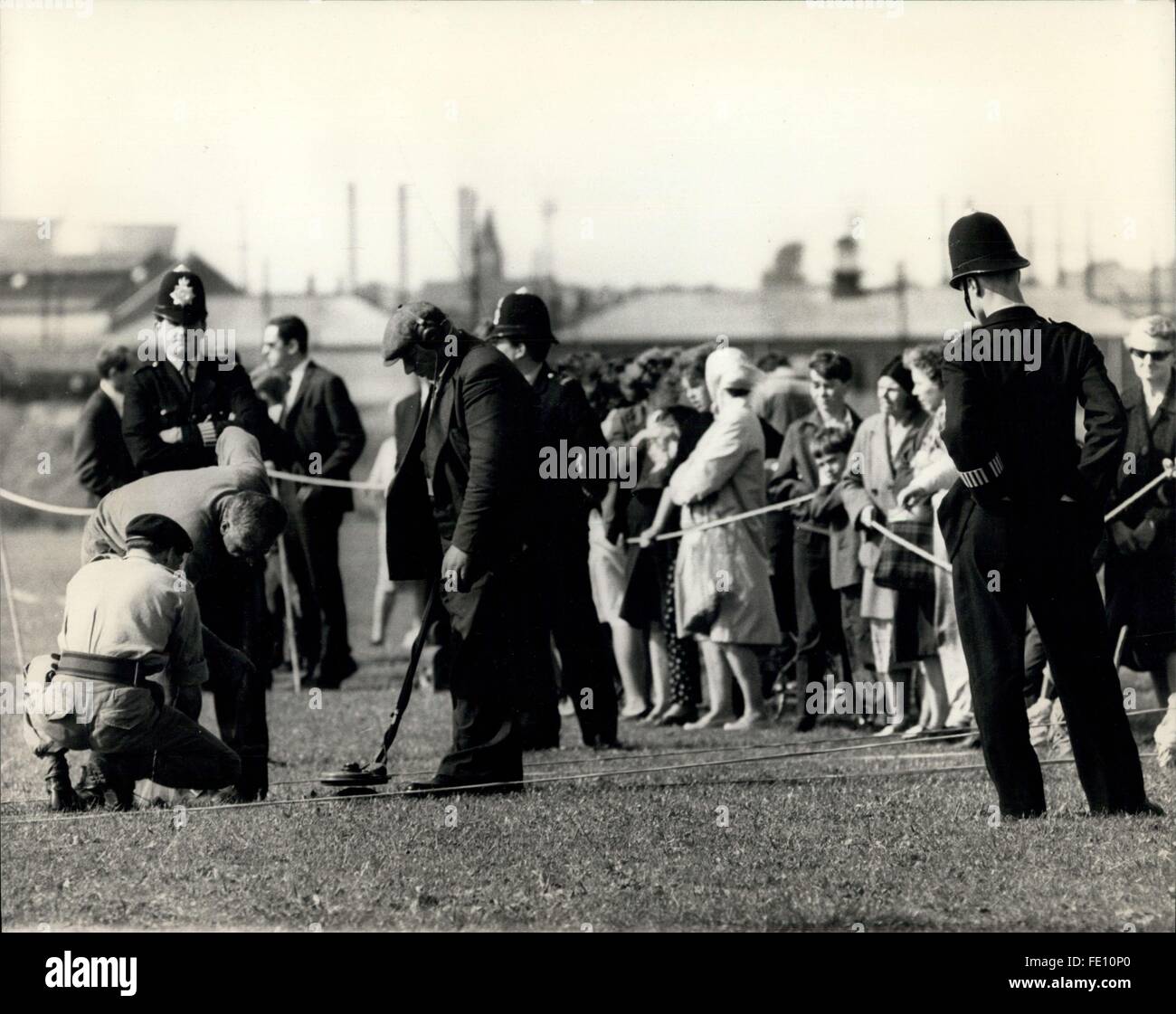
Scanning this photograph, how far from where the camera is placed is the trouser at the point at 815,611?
12.2 m

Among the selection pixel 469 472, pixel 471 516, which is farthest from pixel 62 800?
pixel 469 472

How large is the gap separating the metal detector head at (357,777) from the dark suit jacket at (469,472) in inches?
33.4

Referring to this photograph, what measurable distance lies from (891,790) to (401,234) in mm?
22484

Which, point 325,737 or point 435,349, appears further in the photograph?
point 325,737

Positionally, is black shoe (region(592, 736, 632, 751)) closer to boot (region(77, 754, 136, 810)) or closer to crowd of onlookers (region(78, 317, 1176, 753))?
crowd of onlookers (region(78, 317, 1176, 753))

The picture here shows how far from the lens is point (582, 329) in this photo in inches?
2474

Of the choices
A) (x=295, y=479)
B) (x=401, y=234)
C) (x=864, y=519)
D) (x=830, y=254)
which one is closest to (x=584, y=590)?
(x=864, y=519)

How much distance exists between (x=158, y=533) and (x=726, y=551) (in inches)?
178

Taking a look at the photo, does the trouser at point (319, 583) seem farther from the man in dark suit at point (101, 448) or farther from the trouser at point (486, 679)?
the trouser at point (486, 679)

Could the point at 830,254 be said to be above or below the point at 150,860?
above

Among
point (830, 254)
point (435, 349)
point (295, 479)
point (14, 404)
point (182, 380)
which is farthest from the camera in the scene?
point (830, 254)

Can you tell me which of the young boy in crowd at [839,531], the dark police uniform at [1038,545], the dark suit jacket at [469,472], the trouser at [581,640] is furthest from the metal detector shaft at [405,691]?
the young boy in crowd at [839,531]
